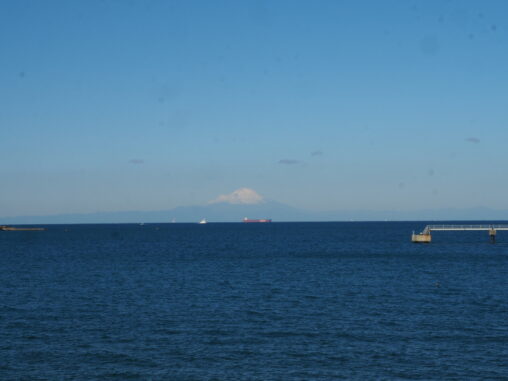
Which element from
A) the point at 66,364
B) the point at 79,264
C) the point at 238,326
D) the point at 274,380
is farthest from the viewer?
the point at 79,264

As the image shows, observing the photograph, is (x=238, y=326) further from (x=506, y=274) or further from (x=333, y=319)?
(x=506, y=274)

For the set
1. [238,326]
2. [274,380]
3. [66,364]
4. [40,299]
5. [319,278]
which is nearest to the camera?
[274,380]

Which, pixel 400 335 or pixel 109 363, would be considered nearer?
pixel 109 363

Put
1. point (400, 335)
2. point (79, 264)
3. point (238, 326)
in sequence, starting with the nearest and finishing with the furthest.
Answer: point (400, 335) < point (238, 326) < point (79, 264)

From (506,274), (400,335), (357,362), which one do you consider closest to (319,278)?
(506,274)

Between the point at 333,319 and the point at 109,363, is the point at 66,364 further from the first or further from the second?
the point at 333,319

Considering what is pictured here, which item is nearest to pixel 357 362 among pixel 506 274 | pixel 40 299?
pixel 40 299

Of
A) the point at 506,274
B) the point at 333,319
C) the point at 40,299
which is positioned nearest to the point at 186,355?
the point at 333,319

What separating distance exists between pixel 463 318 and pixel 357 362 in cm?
1696

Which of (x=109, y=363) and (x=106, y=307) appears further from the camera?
(x=106, y=307)

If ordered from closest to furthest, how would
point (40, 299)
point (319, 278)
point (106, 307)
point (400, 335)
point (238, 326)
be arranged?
point (400, 335), point (238, 326), point (106, 307), point (40, 299), point (319, 278)

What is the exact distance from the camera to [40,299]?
59.0 metres

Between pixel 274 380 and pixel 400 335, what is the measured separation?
1358 centimetres

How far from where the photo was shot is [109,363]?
34969 millimetres
